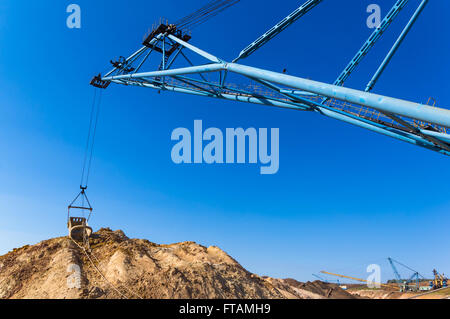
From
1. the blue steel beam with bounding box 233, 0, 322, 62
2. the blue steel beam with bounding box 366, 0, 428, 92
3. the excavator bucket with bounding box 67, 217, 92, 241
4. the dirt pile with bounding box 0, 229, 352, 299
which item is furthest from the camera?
the excavator bucket with bounding box 67, 217, 92, 241

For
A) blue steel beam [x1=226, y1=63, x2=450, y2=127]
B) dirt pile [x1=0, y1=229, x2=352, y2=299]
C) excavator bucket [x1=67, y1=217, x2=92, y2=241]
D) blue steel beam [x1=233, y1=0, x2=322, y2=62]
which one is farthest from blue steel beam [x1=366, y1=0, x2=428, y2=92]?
excavator bucket [x1=67, y1=217, x2=92, y2=241]

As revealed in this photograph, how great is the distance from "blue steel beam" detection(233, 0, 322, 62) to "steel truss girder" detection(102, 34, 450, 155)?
9.56ft

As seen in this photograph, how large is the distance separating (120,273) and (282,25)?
63.2ft

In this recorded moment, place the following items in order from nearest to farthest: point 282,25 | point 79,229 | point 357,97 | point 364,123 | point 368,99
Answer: point 368,99 → point 357,97 → point 364,123 → point 282,25 → point 79,229

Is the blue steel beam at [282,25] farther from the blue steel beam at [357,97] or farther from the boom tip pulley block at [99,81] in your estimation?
the boom tip pulley block at [99,81]

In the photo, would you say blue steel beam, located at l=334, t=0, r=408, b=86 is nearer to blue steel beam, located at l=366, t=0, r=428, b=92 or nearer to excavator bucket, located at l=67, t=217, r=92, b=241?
blue steel beam, located at l=366, t=0, r=428, b=92

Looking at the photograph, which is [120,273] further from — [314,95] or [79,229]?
[314,95]

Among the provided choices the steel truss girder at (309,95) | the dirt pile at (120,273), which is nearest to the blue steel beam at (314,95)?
the steel truss girder at (309,95)

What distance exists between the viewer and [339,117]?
1759cm

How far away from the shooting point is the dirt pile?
59.4 feet

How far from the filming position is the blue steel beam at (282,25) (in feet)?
65.8

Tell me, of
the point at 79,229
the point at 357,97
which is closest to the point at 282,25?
the point at 357,97

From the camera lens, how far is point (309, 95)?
1941 centimetres

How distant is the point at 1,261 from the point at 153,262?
36.1 feet
